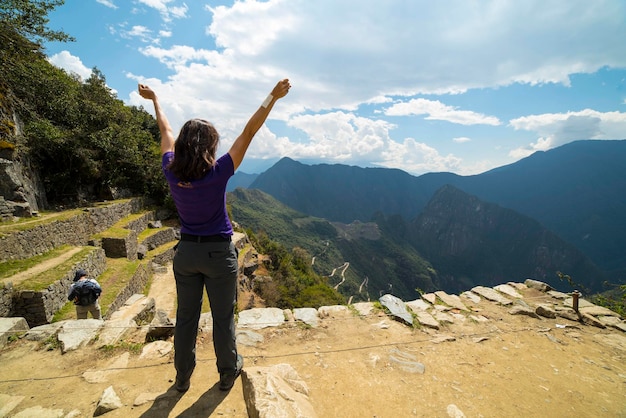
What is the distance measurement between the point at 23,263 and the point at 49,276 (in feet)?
4.81

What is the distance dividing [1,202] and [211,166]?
41.7ft

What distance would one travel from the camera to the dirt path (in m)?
7.04

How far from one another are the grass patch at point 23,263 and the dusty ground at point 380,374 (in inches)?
221

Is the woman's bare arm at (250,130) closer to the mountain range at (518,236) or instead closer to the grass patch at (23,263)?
the grass patch at (23,263)

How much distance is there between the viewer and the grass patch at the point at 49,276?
6.82m

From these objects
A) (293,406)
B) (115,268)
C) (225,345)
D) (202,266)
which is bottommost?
(115,268)

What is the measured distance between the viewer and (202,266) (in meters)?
2.24

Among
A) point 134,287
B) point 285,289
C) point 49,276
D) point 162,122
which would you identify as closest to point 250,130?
point 162,122

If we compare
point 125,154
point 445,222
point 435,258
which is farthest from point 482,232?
point 125,154

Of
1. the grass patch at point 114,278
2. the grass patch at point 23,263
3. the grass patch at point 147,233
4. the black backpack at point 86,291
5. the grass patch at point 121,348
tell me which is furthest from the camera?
the grass patch at point 147,233

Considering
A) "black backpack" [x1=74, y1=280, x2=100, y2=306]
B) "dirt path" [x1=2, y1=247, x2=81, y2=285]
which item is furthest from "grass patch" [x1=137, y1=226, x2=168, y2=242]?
"black backpack" [x1=74, y1=280, x2=100, y2=306]

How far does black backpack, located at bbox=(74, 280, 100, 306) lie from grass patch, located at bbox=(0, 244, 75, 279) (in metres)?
2.34

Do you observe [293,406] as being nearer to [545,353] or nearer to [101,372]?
[101,372]

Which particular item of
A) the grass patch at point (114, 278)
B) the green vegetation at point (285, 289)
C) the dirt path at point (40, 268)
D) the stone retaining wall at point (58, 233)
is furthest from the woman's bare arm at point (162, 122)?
the green vegetation at point (285, 289)
